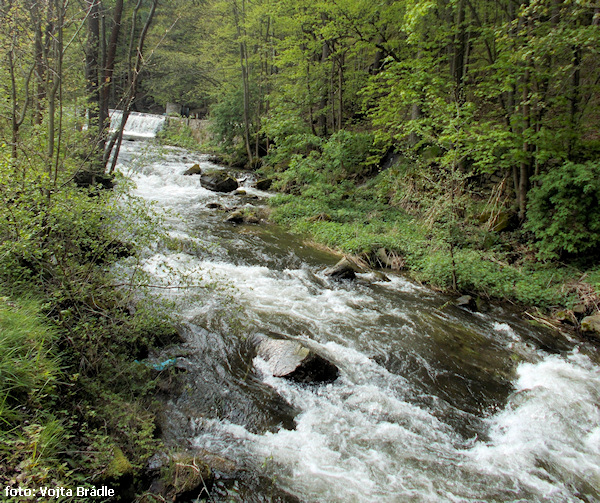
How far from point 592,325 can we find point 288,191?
11103 mm

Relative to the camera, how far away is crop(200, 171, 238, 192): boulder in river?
1480 cm

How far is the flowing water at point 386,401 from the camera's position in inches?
121

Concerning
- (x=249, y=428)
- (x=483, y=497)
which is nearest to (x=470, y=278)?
(x=483, y=497)

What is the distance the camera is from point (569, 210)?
7.11 meters

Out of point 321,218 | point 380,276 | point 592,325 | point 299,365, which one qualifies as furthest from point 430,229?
point 299,365

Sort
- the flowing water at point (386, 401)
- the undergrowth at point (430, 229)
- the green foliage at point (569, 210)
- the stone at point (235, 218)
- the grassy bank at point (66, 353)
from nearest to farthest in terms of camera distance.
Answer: the grassy bank at point (66, 353), the flowing water at point (386, 401), the green foliage at point (569, 210), the undergrowth at point (430, 229), the stone at point (235, 218)

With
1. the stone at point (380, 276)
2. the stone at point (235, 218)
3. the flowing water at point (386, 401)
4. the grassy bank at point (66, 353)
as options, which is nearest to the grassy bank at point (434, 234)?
the stone at point (380, 276)

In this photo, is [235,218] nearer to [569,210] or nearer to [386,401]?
[386,401]

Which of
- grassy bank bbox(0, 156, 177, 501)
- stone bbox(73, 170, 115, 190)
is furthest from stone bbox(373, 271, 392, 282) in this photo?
stone bbox(73, 170, 115, 190)

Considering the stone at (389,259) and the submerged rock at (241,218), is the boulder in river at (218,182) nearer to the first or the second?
the submerged rock at (241,218)

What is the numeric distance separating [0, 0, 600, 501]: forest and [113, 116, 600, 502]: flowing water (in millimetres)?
659

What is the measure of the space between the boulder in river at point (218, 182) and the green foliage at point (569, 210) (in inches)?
A: 445

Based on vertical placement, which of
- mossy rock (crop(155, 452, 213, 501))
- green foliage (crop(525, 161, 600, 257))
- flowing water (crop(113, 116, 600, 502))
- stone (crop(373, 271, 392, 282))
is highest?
green foliage (crop(525, 161, 600, 257))

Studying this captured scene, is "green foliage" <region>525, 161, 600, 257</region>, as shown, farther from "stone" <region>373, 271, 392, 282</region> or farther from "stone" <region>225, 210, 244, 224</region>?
"stone" <region>225, 210, 244, 224</region>
